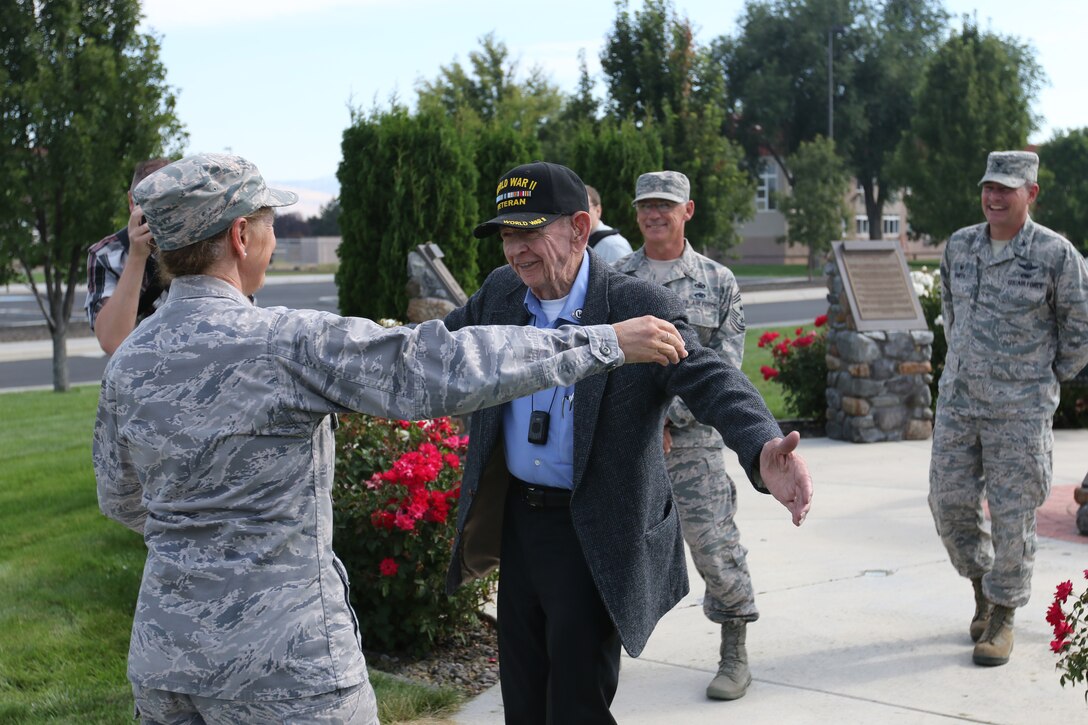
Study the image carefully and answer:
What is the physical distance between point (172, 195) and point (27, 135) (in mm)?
13763

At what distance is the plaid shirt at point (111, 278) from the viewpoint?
4.67 m

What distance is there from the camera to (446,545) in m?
5.34

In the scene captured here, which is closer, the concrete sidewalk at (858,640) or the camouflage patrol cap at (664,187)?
the concrete sidewalk at (858,640)

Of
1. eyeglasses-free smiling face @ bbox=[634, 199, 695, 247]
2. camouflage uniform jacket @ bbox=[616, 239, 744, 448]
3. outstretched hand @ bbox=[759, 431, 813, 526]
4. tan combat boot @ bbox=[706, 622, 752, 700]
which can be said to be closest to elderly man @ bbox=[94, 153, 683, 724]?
outstretched hand @ bbox=[759, 431, 813, 526]

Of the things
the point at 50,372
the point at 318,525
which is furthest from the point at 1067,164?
the point at 318,525

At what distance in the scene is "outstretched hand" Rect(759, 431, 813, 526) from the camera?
283 centimetres

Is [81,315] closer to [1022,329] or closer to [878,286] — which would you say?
[878,286]

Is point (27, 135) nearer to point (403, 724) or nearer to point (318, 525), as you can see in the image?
point (403, 724)

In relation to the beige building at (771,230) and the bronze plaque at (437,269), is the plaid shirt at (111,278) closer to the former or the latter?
the bronze plaque at (437,269)

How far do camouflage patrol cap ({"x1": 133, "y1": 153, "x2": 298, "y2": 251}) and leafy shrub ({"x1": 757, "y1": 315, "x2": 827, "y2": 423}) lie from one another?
949 centimetres

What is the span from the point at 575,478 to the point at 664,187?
2501mm

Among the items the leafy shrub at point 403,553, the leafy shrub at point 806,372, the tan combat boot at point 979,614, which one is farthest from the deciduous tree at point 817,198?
the leafy shrub at point 403,553

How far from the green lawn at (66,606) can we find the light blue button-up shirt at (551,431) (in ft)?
5.47

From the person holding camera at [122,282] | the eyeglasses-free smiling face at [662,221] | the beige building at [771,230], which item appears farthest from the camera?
the beige building at [771,230]
